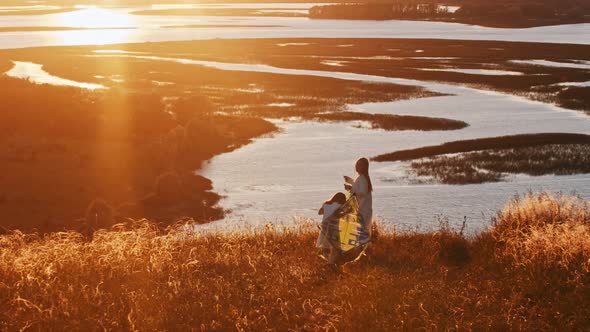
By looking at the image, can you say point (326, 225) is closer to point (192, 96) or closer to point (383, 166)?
point (383, 166)

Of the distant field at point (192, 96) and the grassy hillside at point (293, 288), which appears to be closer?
the grassy hillside at point (293, 288)

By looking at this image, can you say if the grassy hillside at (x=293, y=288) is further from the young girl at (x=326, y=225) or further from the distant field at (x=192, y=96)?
the distant field at (x=192, y=96)

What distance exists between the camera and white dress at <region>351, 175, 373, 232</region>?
11.7 m

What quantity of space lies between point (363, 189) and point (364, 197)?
0.19 m

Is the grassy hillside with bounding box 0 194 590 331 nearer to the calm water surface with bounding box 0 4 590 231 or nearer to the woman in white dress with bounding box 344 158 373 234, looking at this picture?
the woman in white dress with bounding box 344 158 373 234

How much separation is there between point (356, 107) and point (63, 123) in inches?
805

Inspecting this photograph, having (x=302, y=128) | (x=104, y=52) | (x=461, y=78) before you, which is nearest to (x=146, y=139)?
(x=302, y=128)

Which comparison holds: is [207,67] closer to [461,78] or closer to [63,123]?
[461,78]

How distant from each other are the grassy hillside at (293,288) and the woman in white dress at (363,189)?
0.88 meters

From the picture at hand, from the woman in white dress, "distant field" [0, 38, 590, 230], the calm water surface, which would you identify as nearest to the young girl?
the woman in white dress

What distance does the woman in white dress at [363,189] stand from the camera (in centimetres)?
1155

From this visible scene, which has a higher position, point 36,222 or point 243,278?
point 243,278

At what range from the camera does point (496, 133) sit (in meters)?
38.6

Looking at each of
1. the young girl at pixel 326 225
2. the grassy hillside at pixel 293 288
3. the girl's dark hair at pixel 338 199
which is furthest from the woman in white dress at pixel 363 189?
the grassy hillside at pixel 293 288
